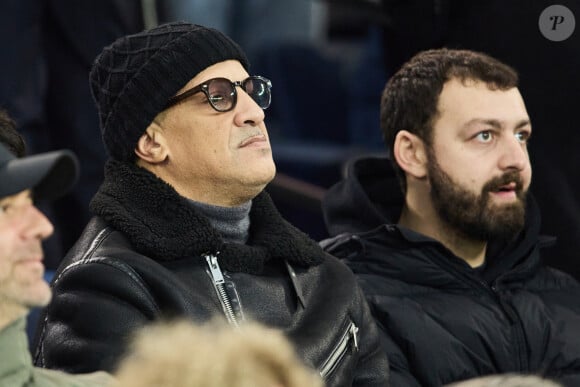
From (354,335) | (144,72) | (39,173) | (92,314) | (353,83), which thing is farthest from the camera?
(353,83)

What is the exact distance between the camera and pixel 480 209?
4.03 m

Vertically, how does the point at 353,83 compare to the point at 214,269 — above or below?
below

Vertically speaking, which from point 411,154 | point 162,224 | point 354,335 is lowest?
point 354,335

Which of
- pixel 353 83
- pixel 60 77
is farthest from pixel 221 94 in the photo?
pixel 353 83

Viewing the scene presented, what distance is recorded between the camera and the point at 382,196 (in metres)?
4.27

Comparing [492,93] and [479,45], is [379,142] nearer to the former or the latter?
[479,45]

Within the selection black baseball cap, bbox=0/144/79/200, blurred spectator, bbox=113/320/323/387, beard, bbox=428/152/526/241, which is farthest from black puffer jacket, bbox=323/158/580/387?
blurred spectator, bbox=113/320/323/387

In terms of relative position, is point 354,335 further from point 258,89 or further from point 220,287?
point 258,89

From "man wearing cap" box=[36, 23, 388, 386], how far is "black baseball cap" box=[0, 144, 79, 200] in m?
0.47

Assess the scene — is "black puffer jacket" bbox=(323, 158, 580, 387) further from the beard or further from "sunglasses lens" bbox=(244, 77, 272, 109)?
"sunglasses lens" bbox=(244, 77, 272, 109)

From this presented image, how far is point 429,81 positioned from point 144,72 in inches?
43.3

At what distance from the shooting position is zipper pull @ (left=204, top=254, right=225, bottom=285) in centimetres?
325

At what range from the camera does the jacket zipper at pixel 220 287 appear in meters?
3.20

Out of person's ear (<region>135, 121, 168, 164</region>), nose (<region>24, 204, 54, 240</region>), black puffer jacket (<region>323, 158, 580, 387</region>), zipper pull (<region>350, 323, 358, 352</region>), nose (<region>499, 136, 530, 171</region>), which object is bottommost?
black puffer jacket (<region>323, 158, 580, 387</region>)
